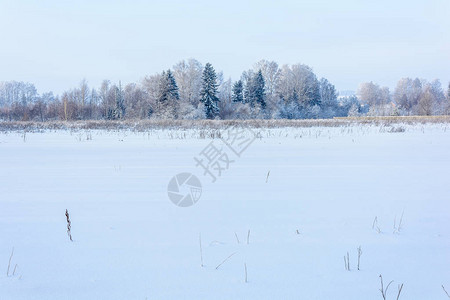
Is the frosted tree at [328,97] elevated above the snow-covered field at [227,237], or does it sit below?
above

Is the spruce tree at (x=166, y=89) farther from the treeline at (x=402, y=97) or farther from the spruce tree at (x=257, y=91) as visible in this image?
the treeline at (x=402, y=97)

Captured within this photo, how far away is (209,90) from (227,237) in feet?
118

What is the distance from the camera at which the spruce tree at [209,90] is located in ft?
123

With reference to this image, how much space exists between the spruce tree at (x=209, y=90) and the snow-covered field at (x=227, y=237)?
3382cm

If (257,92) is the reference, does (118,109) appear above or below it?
below

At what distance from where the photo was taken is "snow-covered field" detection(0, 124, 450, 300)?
1670 millimetres

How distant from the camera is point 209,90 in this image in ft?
123

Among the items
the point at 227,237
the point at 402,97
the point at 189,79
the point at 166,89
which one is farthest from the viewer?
the point at 402,97

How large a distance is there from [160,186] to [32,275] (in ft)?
6.81

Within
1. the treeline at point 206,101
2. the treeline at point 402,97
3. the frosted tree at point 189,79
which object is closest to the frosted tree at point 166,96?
the treeline at point 206,101

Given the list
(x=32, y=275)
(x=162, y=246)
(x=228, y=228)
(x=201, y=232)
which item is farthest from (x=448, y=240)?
(x=32, y=275)

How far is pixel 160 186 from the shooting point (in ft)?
12.4

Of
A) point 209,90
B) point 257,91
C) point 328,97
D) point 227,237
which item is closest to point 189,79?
point 209,90

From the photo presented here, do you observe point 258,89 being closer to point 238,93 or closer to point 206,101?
point 238,93
